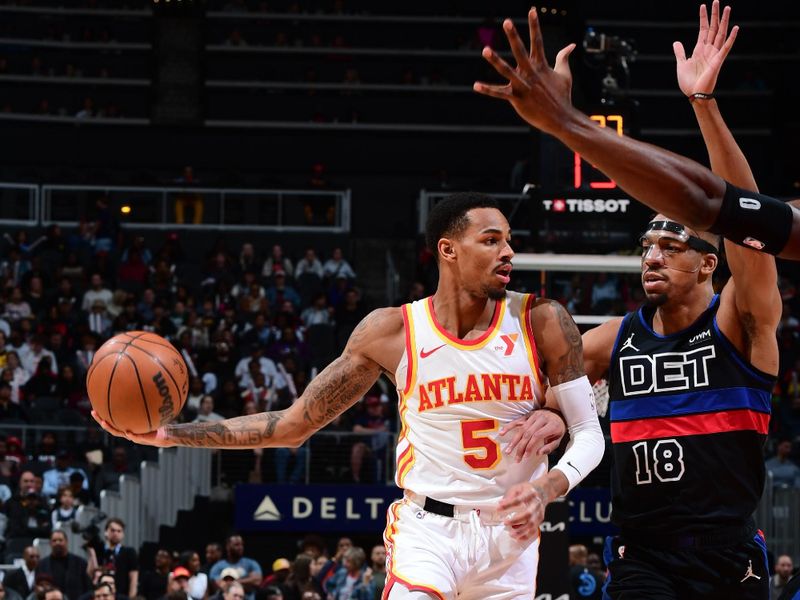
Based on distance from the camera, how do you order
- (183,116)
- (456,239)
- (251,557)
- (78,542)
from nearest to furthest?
(456,239) → (78,542) → (251,557) → (183,116)

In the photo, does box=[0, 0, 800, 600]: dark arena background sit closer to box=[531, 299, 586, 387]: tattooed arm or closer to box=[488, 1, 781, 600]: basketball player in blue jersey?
box=[488, 1, 781, 600]: basketball player in blue jersey

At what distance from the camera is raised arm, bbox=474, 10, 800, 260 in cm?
318

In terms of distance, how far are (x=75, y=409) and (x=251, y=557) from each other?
11.3 feet

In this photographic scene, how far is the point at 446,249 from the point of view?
5.72m

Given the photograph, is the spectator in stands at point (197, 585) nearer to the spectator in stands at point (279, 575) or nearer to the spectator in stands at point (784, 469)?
the spectator in stands at point (279, 575)

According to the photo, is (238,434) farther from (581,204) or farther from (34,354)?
(34,354)

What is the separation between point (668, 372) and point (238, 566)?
32.6ft

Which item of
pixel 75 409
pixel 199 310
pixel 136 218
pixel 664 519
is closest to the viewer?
pixel 664 519

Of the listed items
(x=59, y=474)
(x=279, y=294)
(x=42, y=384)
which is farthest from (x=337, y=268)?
(x=59, y=474)

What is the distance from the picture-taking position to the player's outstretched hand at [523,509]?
4.74 meters

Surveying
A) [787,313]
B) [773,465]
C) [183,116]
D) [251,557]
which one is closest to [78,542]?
[251,557]

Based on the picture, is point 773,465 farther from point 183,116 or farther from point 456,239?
point 183,116

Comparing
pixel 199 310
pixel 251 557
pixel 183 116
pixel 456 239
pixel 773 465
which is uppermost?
pixel 183 116

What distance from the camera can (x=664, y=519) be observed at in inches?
210
